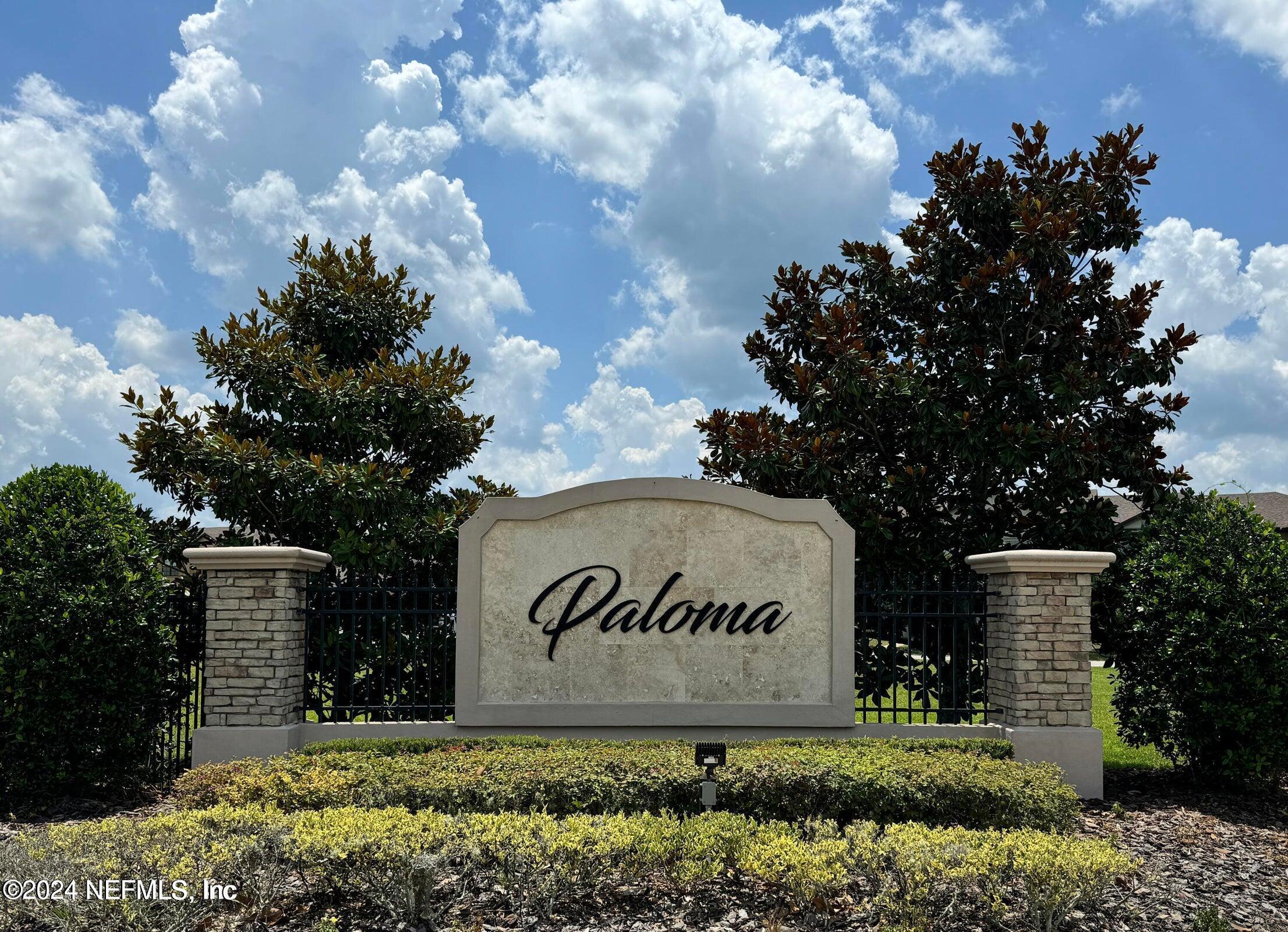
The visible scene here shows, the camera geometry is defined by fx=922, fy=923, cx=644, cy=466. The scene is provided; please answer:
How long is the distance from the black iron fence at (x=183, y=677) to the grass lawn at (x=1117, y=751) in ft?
34.9

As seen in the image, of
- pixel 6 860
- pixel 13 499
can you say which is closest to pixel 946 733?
pixel 6 860

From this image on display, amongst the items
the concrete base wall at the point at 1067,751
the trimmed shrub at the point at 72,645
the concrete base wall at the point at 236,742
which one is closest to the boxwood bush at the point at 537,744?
the concrete base wall at the point at 1067,751

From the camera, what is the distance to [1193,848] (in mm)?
7957

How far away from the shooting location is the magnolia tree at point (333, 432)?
1216 cm

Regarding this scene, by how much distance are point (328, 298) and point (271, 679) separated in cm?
666

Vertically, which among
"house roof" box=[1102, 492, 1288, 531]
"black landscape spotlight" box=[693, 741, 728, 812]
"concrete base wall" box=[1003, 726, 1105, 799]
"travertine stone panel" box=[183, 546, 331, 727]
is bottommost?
"concrete base wall" box=[1003, 726, 1105, 799]

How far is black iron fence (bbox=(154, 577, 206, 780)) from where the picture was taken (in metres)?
10.2

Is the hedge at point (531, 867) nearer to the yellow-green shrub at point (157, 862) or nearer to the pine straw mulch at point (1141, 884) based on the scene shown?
the yellow-green shrub at point (157, 862)

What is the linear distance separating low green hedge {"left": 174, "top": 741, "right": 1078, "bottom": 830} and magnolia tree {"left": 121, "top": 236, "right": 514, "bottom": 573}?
466 centimetres

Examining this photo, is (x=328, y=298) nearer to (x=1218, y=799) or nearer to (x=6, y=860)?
(x=6, y=860)

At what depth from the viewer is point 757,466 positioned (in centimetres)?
1269

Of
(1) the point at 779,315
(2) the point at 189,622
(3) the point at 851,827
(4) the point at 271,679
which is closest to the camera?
(3) the point at 851,827

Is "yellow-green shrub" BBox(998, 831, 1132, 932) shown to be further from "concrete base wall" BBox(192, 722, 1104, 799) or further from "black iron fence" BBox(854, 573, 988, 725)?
"concrete base wall" BBox(192, 722, 1104, 799)

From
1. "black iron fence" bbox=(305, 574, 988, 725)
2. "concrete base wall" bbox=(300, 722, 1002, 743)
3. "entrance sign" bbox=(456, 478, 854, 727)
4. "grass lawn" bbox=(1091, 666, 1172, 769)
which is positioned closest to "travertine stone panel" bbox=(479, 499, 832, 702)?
"entrance sign" bbox=(456, 478, 854, 727)
